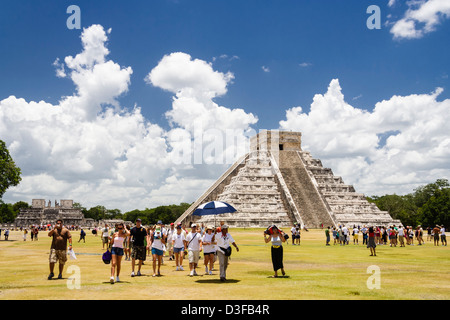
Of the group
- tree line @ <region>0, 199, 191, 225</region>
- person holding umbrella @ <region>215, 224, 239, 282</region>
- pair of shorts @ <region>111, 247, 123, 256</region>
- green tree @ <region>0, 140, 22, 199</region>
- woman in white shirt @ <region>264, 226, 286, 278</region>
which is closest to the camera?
pair of shorts @ <region>111, 247, 123, 256</region>

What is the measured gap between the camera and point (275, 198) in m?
54.4

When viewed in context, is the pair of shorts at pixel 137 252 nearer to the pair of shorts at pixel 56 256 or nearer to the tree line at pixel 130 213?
the pair of shorts at pixel 56 256

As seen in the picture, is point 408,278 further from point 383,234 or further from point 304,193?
point 304,193

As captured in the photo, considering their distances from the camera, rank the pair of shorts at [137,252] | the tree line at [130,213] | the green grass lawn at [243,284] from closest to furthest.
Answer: the green grass lawn at [243,284] < the pair of shorts at [137,252] < the tree line at [130,213]

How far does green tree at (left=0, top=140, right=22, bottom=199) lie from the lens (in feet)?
117

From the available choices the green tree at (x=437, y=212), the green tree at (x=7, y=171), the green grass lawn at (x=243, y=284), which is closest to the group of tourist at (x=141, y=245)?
the green grass lawn at (x=243, y=284)

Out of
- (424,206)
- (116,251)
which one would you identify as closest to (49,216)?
(424,206)

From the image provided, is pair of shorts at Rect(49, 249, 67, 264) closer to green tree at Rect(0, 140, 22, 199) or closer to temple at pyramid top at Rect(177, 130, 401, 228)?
green tree at Rect(0, 140, 22, 199)

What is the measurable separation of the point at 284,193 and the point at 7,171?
34.4 m

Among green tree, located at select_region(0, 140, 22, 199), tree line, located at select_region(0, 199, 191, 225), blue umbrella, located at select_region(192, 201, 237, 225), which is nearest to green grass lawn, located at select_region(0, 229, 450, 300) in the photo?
blue umbrella, located at select_region(192, 201, 237, 225)

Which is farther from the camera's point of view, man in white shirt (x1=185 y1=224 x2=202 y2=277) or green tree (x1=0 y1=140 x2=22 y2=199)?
green tree (x1=0 y1=140 x2=22 y2=199)

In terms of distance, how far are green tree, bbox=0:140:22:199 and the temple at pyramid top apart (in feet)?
65.3

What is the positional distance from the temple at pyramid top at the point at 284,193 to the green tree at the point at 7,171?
19.9m

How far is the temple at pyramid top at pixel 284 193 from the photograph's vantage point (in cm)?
5056
